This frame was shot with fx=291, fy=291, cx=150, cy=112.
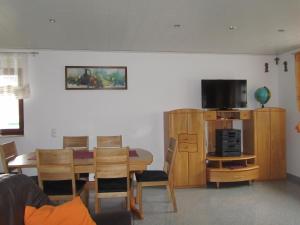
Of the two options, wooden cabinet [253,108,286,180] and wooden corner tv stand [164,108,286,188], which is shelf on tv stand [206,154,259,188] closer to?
wooden corner tv stand [164,108,286,188]

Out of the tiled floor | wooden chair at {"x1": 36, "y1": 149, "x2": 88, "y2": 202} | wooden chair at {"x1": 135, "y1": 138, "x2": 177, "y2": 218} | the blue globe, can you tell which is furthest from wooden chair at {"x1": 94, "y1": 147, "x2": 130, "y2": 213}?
the blue globe

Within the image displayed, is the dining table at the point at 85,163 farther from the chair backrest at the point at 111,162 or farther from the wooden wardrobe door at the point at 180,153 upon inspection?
the wooden wardrobe door at the point at 180,153

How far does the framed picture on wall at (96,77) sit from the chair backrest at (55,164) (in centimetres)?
204

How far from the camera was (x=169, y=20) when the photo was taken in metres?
3.27

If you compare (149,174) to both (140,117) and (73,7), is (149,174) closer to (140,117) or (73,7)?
(140,117)

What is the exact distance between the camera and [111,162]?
3.07 m

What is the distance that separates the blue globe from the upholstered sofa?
150 inches

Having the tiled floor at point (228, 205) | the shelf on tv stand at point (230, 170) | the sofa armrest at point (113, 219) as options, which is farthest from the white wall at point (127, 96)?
the sofa armrest at point (113, 219)

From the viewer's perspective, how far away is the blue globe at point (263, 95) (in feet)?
16.9

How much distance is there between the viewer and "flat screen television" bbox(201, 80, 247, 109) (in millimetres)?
5039

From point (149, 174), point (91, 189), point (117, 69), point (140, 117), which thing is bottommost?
point (91, 189)

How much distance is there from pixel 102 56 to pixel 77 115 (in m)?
1.08

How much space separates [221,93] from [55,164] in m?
3.14

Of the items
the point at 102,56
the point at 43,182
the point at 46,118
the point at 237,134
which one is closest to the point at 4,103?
the point at 46,118
